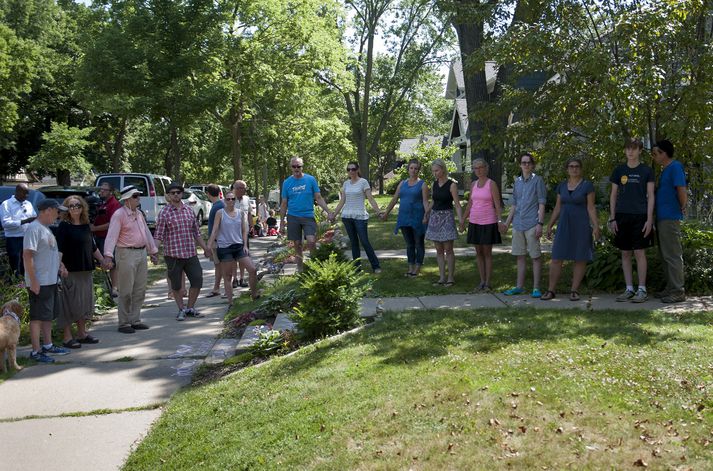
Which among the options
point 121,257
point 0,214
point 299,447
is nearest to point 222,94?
point 0,214

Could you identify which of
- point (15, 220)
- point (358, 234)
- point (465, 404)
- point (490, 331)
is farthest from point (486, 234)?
point (15, 220)

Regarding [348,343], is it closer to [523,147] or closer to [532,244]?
[532,244]

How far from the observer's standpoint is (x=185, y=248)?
347 inches

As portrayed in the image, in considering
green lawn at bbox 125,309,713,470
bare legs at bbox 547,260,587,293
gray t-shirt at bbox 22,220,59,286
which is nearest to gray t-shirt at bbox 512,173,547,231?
bare legs at bbox 547,260,587,293

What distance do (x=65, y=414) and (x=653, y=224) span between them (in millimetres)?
6434

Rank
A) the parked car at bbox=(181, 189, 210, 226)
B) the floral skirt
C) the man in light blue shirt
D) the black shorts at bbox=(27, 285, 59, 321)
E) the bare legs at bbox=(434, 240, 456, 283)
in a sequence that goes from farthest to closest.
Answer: the parked car at bbox=(181, 189, 210, 226) < the bare legs at bbox=(434, 240, 456, 283) < the floral skirt < the man in light blue shirt < the black shorts at bbox=(27, 285, 59, 321)

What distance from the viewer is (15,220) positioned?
10.8 metres

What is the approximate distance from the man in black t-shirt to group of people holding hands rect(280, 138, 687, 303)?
1cm

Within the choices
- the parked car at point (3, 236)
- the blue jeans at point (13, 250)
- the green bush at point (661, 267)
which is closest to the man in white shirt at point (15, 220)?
the blue jeans at point (13, 250)

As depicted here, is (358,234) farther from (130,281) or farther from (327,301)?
(130,281)

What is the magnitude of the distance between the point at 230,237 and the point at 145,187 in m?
12.6

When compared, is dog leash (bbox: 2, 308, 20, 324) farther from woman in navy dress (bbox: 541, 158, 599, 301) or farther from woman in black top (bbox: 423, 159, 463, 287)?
woman in navy dress (bbox: 541, 158, 599, 301)

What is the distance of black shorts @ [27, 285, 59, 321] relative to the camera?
6.96 meters

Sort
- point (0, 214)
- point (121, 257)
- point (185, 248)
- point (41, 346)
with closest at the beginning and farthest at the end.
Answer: point (41, 346) → point (121, 257) → point (185, 248) → point (0, 214)
